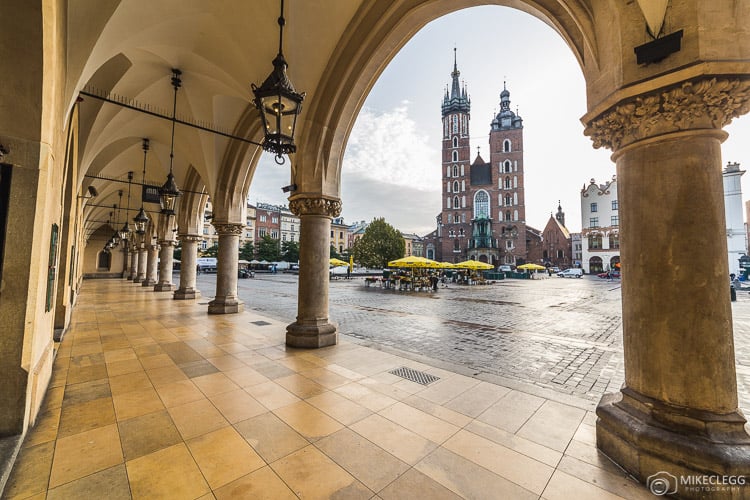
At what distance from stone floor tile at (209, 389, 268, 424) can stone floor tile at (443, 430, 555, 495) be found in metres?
1.95

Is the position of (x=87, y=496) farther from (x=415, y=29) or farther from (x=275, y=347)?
(x=415, y=29)

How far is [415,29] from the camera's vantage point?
17.1ft

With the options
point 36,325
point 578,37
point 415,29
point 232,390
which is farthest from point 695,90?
point 36,325

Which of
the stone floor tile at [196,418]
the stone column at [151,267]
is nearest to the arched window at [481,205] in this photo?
the stone column at [151,267]

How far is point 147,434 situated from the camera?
2670 mm

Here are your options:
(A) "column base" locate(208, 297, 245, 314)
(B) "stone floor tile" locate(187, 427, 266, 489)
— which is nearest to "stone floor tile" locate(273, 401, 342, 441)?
(B) "stone floor tile" locate(187, 427, 266, 489)

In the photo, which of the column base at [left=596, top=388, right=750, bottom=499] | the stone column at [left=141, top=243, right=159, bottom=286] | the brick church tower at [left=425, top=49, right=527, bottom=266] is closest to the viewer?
the column base at [left=596, top=388, right=750, bottom=499]

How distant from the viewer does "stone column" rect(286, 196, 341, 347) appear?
580 cm

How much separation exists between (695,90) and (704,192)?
0.74 m

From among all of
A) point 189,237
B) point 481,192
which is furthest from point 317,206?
point 481,192

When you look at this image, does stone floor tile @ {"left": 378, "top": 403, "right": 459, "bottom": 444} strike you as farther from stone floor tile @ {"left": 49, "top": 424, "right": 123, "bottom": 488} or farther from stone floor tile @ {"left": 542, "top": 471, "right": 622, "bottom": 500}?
stone floor tile @ {"left": 49, "top": 424, "right": 123, "bottom": 488}

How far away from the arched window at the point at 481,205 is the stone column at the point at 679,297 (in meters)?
55.8

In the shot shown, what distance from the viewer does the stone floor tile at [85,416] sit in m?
2.77

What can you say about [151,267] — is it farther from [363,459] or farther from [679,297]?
[679,297]
